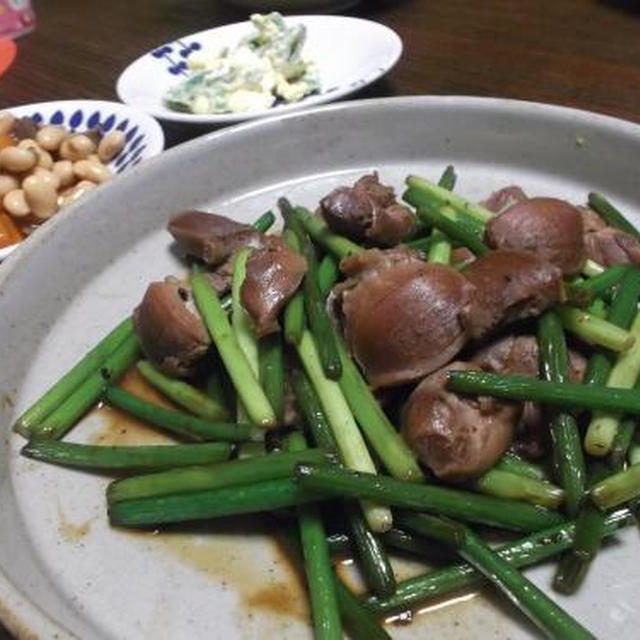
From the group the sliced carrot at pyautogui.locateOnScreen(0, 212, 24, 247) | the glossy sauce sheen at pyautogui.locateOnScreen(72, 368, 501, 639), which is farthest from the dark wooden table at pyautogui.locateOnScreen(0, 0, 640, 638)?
the glossy sauce sheen at pyautogui.locateOnScreen(72, 368, 501, 639)

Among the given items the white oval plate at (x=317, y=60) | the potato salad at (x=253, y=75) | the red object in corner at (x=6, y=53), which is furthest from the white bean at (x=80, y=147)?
the red object in corner at (x=6, y=53)

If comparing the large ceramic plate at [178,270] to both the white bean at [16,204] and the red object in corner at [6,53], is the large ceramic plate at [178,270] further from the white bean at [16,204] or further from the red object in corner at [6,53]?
the red object in corner at [6,53]

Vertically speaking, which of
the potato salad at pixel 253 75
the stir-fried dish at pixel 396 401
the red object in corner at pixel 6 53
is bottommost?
the red object in corner at pixel 6 53

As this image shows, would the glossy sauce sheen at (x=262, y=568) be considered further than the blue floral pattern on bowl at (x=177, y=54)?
No

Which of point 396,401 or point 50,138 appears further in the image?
point 50,138

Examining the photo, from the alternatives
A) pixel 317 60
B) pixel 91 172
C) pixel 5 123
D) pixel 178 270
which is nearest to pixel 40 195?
pixel 91 172

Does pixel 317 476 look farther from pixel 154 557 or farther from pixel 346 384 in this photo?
pixel 154 557

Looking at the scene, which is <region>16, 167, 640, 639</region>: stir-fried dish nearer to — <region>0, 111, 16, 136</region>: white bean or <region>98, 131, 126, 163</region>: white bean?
<region>98, 131, 126, 163</region>: white bean

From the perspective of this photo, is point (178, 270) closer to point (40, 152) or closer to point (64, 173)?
point (64, 173)
